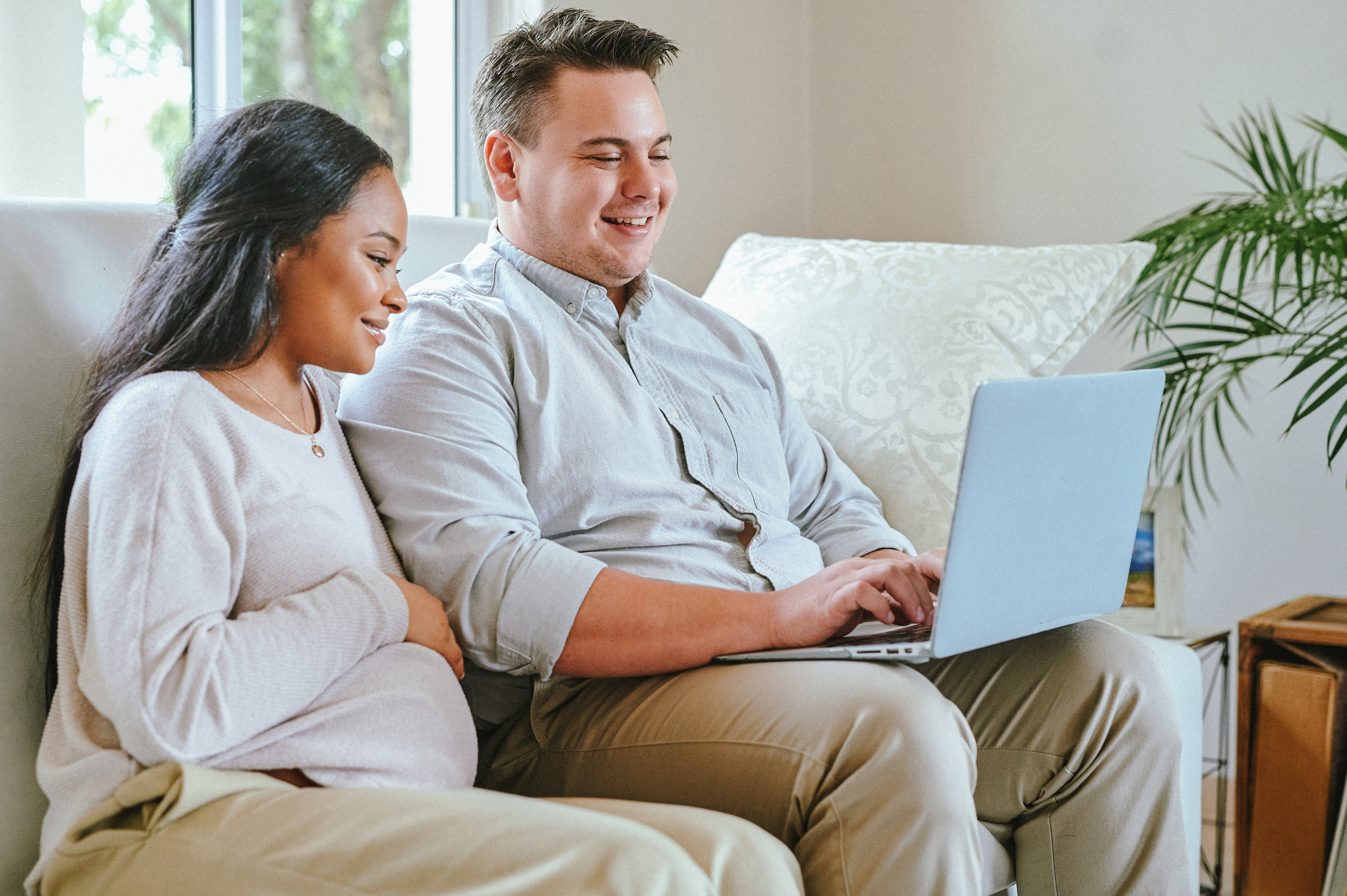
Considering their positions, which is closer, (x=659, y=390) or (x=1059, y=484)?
(x=1059, y=484)

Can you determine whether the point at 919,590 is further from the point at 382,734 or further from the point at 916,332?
the point at 916,332

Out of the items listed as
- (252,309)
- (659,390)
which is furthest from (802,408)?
(252,309)

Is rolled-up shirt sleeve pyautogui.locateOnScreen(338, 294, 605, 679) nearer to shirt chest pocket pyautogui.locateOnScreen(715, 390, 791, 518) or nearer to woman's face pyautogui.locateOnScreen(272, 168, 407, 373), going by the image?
woman's face pyautogui.locateOnScreen(272, 168, 407, 373)

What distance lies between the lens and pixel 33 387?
1.02 metres

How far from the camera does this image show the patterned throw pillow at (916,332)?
1.56 m

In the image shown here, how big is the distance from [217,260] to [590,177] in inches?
18.5

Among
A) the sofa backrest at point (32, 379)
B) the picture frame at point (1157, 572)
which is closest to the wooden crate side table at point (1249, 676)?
the picture frame at point (1157, 572)

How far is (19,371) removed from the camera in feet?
3.33

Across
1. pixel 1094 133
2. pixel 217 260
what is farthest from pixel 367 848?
pixel 1094 133

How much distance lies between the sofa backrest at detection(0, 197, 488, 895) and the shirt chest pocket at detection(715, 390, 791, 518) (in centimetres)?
61

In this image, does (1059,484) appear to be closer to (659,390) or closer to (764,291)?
(659,390)

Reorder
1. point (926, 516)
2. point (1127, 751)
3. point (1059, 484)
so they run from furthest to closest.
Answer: point (926, 516), point (1127, 751), point (1059, 484)

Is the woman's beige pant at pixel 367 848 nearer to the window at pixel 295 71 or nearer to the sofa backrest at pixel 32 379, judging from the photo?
the sofa backrest at pixel 32 379

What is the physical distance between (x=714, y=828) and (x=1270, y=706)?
3.39 ft
